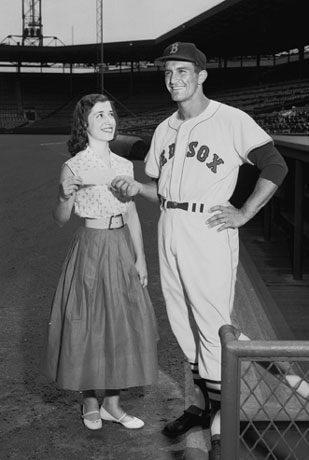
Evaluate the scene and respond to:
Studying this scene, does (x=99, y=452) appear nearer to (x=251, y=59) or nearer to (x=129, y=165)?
(x=129, y=165)

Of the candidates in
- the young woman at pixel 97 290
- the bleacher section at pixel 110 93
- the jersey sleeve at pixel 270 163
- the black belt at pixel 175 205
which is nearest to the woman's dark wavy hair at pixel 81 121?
the young woman at pixel 97 290

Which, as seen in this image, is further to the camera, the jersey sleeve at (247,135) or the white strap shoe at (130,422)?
the white strap shoe at (130,422)

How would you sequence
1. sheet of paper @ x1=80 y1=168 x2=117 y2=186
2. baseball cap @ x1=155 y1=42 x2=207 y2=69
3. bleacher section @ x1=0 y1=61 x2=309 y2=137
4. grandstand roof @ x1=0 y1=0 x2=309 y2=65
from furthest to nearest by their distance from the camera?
bleacher section @ x1=0 y1=61 x2=309 y2=137 → grandstand roof @ x1=0 y1=0 x2=309 y2=65 → sheet of paper @ x1=80 y1=168 x2=117 y2=186 → baseball cap @ x1=155 y1=42 x2=207 y2=69

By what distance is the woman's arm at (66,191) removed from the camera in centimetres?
309

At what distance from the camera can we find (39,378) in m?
4.16

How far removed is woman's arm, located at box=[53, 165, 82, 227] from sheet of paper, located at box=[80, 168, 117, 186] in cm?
5

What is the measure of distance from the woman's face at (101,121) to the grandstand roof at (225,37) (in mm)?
28663

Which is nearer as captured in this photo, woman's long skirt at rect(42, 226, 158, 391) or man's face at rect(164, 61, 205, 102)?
man's face at rect(164, 61, 205, 102)

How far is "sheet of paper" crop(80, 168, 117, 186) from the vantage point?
316 cm

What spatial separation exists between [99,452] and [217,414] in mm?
551

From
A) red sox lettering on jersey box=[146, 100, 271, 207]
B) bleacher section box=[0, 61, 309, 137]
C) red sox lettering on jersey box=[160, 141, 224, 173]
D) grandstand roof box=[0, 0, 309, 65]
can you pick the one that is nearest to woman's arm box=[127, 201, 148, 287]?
red sox lettering on jersey box=[146, 100, 271, 207]

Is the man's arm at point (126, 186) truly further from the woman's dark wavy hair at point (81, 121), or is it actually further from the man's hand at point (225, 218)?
the man's hand at point (225, 218)

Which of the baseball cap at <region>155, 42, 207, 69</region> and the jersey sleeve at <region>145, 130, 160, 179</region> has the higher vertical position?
the baseball cap at <region>155, 42, 207, 69</region>

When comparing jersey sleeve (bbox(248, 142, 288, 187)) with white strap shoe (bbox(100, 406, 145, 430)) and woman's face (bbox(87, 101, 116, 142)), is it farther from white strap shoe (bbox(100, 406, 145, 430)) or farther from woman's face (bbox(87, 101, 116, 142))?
white strap shoe (bbox(100, 406, 145, 430))
